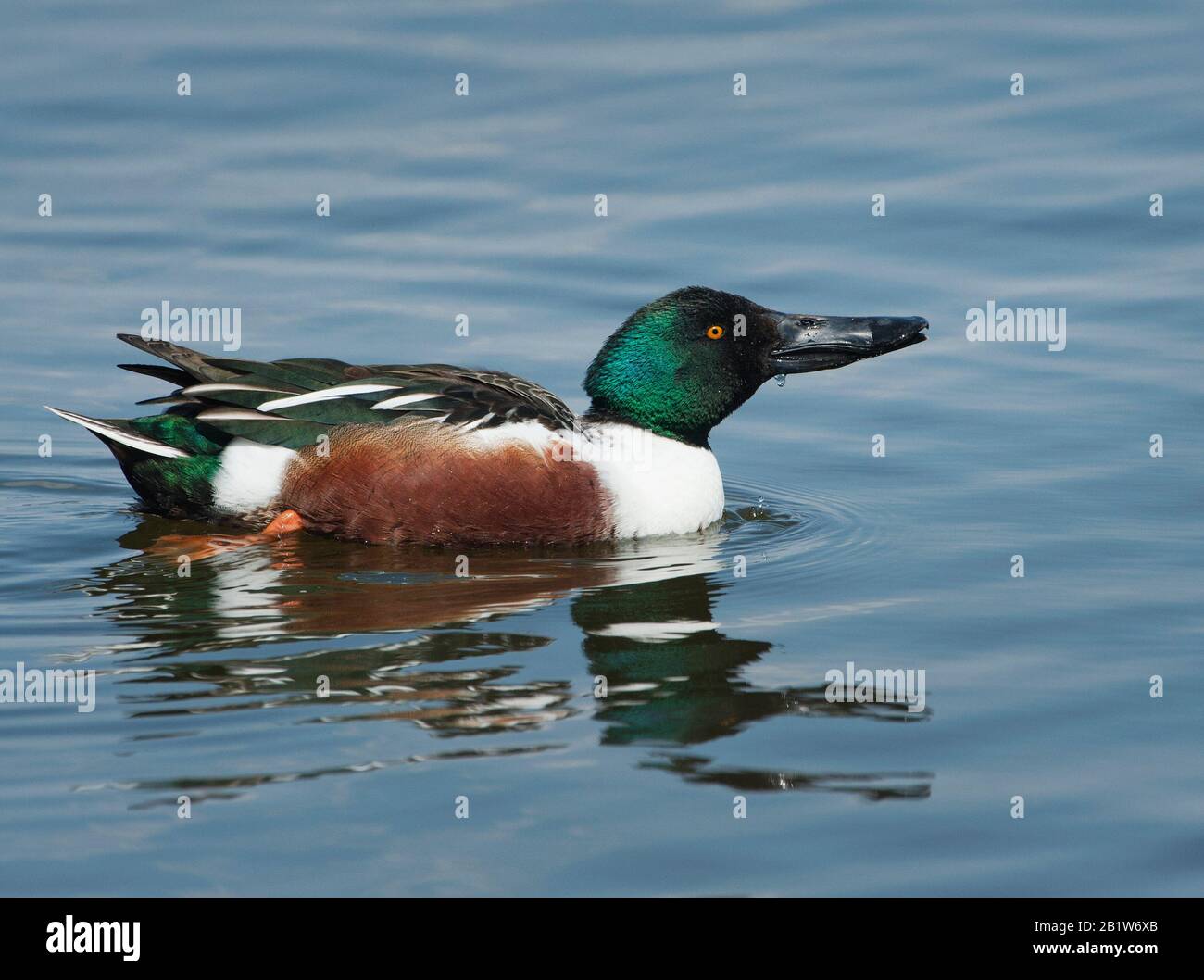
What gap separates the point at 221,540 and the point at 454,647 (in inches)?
74.6

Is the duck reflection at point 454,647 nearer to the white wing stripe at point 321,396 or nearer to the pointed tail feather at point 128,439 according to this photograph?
the pointed tail feather at point 128,439

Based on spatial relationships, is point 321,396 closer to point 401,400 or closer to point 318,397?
point 318,397

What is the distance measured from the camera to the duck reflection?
5.52 metres

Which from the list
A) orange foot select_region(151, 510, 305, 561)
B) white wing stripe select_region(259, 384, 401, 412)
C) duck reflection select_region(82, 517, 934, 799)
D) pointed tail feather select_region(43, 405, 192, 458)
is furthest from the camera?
pointed tail feather select_region(43, 405, 192, 458)

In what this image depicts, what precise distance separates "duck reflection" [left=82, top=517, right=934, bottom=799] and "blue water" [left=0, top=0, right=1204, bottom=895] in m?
0.02

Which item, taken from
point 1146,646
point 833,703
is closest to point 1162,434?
point 1146,646

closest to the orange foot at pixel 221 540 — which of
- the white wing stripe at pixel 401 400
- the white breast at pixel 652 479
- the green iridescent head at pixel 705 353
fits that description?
the white wing stripe at pixel 401 400

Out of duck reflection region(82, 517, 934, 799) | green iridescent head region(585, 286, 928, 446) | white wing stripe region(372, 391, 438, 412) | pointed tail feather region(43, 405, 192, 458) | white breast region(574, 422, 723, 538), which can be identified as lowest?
duck reflection region(82, 517, 934, 799)

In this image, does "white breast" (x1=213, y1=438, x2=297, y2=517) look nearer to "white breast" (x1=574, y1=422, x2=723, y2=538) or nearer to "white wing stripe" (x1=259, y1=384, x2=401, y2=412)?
"white wing stripe" (x1=259, y1=384, x2=401, y2=412)

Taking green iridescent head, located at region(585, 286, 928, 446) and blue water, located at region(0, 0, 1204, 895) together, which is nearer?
blue water, located at region(0, 0, 1204, 895)

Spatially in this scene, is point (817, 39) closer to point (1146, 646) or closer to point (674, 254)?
point (674, 254)

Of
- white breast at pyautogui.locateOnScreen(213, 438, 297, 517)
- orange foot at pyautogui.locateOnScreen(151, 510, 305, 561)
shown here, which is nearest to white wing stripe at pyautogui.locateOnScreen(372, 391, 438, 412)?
white breast at pyautogui.locateOnScreen(213, 438, 297, 517)

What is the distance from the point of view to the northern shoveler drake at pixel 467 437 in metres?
7.62

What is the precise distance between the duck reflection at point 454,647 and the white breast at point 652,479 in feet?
0.39
